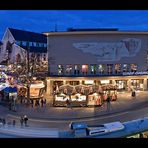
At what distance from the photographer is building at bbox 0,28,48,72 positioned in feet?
16.4

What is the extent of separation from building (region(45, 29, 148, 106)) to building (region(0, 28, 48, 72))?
17cm

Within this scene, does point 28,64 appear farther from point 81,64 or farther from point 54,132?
point 54,132

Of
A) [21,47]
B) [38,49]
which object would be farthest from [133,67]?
[21,47]

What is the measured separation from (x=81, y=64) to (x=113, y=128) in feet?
4.24

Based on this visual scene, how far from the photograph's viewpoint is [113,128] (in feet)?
15.6

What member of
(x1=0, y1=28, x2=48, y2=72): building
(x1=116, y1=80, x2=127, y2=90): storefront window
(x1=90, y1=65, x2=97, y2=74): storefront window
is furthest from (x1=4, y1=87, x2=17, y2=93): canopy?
(x1=116, y1=80, x2=127, y2=90): storefront window

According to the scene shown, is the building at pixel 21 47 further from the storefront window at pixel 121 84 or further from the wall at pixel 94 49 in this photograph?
the storefront window at pixel 121 84

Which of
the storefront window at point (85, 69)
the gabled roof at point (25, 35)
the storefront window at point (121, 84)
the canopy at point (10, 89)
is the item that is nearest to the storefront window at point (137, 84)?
the storefront window at point (121, 84)

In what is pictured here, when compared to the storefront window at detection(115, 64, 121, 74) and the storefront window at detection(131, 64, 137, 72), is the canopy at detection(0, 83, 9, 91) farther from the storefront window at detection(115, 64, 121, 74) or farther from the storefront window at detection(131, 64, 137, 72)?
the storefront window at detection(131, 64, 137, 72)

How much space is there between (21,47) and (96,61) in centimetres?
116

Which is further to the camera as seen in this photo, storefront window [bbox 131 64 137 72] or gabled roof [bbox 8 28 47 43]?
storefront window [bbox 131 64 137 72]

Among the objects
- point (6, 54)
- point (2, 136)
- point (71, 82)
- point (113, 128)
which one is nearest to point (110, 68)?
point (71, 82)

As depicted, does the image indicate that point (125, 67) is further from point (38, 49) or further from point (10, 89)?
point (10, 89)

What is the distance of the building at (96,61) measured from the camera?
543 cm
